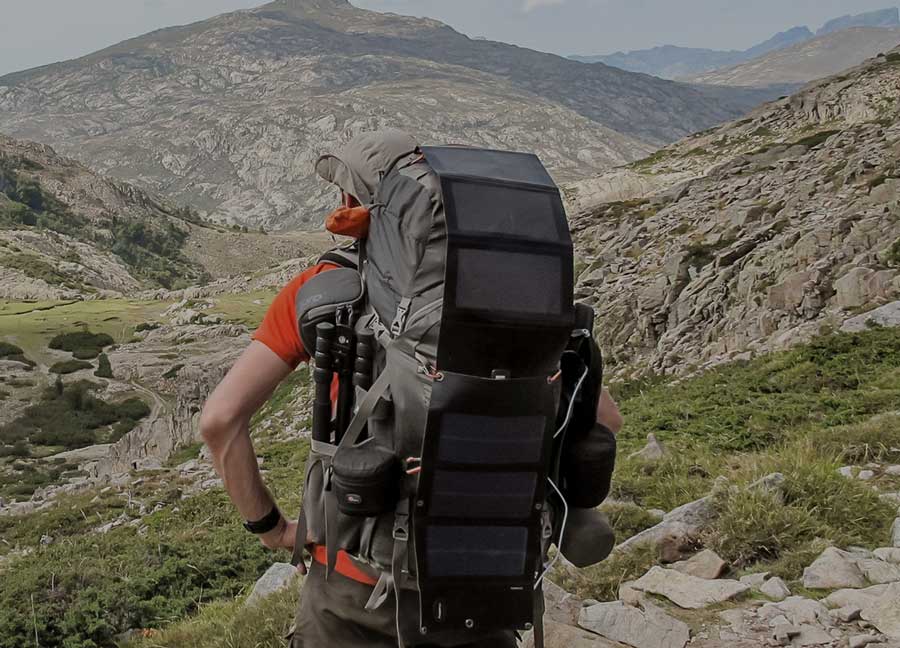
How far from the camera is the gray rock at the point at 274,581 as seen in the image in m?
5.66

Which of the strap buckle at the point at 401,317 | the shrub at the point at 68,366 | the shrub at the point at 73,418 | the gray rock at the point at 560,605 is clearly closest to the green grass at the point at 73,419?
the shrub at the point at 73,418

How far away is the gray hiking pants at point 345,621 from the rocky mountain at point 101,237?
306 feet

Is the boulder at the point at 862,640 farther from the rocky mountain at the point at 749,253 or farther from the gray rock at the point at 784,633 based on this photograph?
the rocky mountain at the point at 749,253

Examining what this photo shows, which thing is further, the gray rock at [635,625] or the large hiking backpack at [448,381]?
the gray rock at [635,625]

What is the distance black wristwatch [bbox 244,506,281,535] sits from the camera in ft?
9.83

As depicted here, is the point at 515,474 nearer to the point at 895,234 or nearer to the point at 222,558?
the point at 222,558

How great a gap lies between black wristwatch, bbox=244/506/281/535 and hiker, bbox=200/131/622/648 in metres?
0.01

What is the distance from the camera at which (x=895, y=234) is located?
52.8 ft

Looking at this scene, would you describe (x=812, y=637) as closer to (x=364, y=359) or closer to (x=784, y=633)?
(x=784, y=633)

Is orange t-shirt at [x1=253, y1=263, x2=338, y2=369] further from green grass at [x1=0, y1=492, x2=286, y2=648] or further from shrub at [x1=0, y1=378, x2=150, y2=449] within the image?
shrub at [x1=0, y1=378, x2=150, y2=449]

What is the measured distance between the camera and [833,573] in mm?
4770

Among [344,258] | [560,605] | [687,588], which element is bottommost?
[560,605]

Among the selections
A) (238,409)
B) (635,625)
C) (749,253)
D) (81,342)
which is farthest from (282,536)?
(81,342)

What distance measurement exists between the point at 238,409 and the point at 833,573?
389 cm
